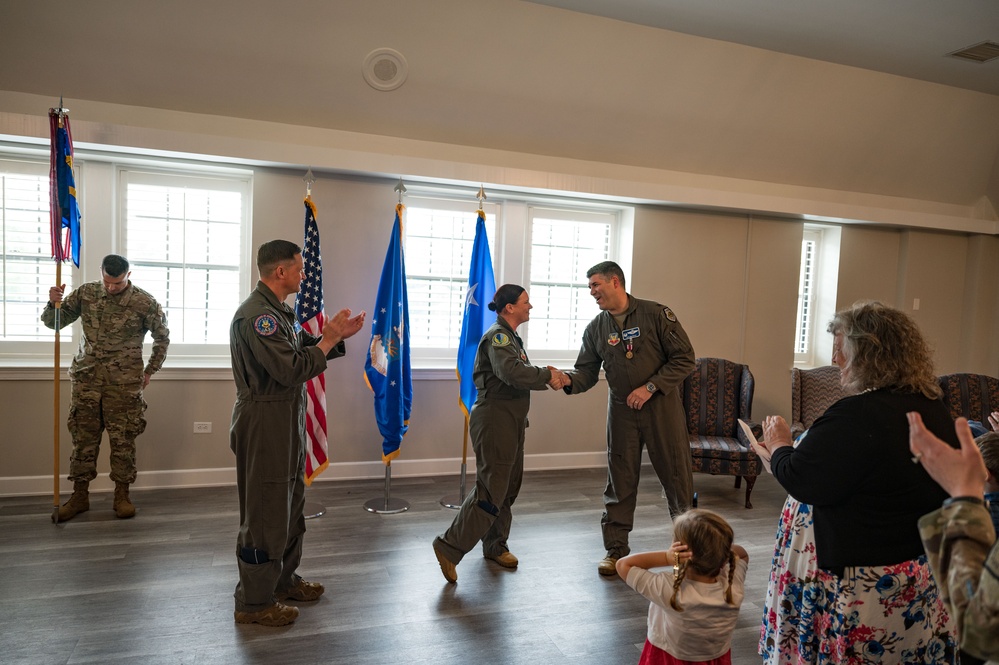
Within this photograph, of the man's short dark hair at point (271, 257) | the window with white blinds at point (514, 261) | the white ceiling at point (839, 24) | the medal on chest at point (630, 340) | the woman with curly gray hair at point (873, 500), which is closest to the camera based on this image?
the woman with curly gray hair at point (873, 500)

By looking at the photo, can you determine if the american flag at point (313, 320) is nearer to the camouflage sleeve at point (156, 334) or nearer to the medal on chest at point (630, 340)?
the camouflage sleeve at point (156, 334)

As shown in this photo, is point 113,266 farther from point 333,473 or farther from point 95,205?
point 333,473

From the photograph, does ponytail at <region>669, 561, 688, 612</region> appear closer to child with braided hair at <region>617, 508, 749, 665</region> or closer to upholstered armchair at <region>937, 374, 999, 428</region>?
child with braided hair at <region>617, 508, 749, 665</region>

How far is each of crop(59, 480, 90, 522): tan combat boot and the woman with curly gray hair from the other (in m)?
4.15

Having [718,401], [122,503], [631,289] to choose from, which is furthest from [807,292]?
[122,503]

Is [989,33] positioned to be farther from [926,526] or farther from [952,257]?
[926,526]

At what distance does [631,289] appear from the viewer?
556 centimetres

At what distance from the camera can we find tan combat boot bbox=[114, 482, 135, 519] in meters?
3.93

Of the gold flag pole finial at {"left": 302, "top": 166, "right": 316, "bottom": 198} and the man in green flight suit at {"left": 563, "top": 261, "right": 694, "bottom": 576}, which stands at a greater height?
the gold flag pole finial at {"left": 302, "top": 166, "right": 316, "bottom": 198}

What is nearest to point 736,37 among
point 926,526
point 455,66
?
point 455,66

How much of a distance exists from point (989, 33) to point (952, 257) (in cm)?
283

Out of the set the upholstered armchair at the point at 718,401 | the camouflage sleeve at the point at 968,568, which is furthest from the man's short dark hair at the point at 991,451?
the upholstered armchair at the point at 718,401

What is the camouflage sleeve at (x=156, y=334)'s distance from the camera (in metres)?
4.14

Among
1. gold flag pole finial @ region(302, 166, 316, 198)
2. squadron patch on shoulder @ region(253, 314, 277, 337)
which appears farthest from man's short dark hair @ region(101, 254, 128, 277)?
squadron patch on shoulder @ region(253, 314, 277, 337)
